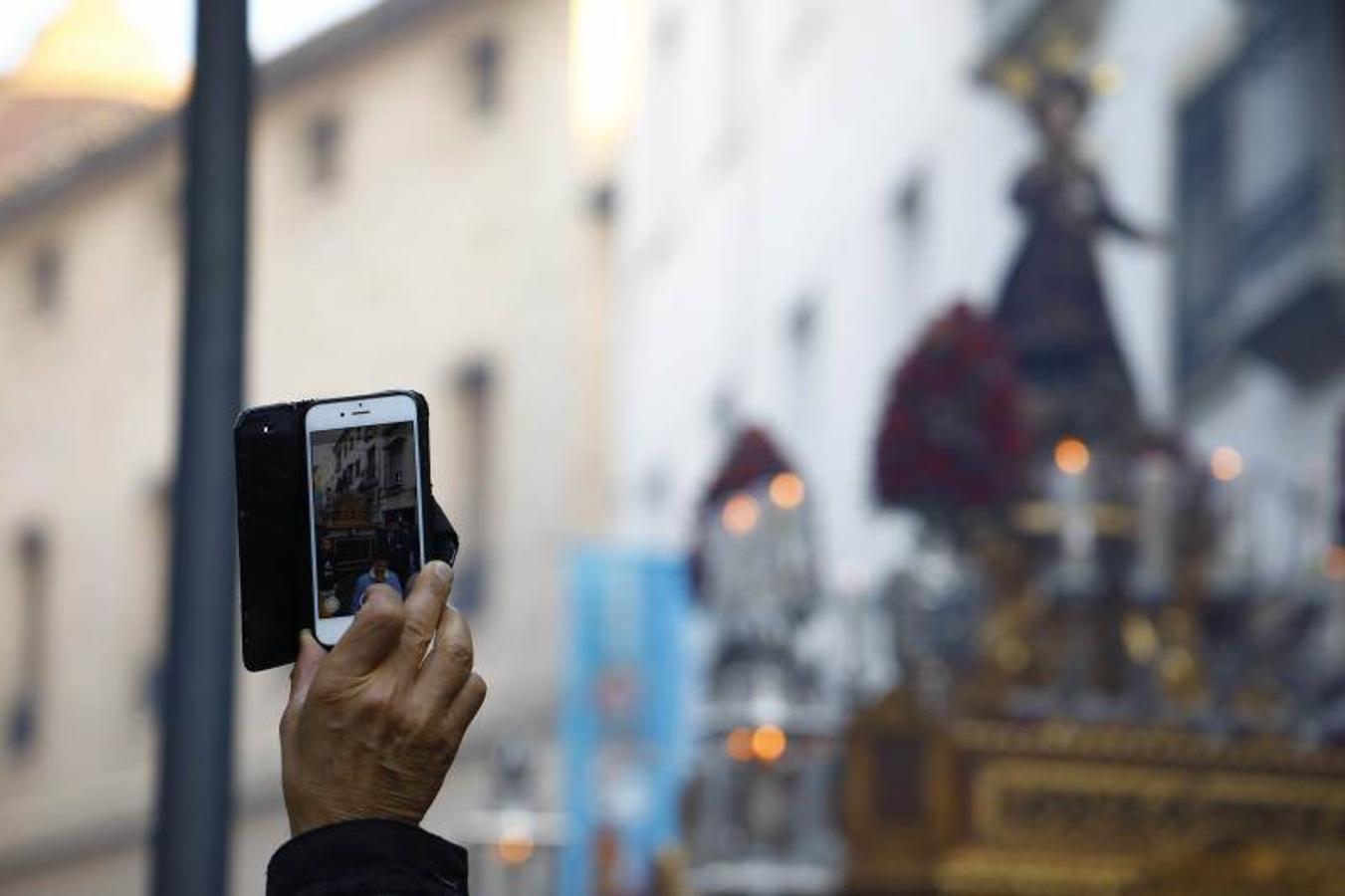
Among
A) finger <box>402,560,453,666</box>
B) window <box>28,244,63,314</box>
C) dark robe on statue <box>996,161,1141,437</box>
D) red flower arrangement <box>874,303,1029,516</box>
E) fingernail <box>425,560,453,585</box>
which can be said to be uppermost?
window <box>28,244,63,314</box>

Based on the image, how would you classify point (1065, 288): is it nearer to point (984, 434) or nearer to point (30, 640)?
point (984, 434)

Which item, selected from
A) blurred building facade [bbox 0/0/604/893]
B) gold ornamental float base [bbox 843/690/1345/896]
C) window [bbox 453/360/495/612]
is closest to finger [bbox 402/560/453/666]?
gold ornamental float base [bbox 843/690/1345/896]

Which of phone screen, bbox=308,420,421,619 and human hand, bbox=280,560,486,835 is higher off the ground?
phone screen, bbox=308,420,421,619

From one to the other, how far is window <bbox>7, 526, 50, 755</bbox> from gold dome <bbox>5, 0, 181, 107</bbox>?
375cm

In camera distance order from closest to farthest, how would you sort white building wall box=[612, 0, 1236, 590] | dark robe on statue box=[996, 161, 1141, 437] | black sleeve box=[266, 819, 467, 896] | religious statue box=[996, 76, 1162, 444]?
black sleeve box=[266, 819, 467, 896] < dark robe on statue box=[996, 161, 1141, 437] < religious statue box=[996, 76, 1162, 444] < white building wall box=[612, 0, 1236, 590]

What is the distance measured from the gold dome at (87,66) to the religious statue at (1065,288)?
10.4 metres

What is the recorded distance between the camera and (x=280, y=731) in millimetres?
2953

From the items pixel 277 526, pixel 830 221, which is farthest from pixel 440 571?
pixel 830 221

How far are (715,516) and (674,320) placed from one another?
21.3 ft

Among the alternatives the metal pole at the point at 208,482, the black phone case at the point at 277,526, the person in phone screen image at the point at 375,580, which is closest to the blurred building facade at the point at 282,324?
Result: the metal pole at the point at 208,482

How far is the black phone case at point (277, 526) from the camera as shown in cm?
316

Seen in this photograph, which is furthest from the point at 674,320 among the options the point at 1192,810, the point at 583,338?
the point at 1192,810

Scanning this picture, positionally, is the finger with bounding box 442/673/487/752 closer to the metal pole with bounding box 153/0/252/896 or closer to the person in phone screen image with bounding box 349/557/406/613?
the person in phone screen image with bounding box 349/557/406/613

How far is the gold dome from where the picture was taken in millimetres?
28219
